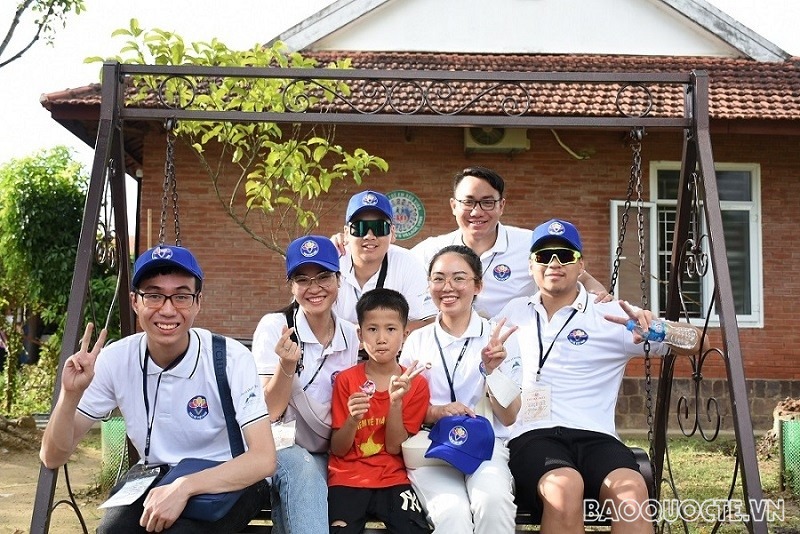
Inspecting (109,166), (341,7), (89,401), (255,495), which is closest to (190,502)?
(255,495)

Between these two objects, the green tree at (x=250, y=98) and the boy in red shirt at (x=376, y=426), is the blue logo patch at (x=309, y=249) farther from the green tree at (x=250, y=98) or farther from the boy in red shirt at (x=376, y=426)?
the green tree at (x=250, y=98)

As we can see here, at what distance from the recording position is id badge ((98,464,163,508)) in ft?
9.84

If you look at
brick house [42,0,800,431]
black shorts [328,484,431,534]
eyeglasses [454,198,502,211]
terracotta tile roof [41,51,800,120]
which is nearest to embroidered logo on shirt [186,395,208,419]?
black shorts [328,484,431,534]

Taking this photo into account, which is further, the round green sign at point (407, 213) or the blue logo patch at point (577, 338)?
the round green sign at point (407, 213)

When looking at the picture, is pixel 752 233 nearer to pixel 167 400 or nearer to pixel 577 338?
pixel 577 338

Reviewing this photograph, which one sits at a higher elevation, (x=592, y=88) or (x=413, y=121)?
(x=592, y=88)

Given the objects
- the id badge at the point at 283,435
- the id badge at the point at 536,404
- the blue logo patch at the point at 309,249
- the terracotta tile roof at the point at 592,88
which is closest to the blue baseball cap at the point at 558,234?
the id badge at the point at 536,404

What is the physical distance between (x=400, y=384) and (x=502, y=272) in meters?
1.22

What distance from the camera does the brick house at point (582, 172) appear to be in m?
10.2

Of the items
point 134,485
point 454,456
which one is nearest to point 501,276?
point 454,456

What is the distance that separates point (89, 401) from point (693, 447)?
6923mm

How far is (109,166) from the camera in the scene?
4043 millimetres

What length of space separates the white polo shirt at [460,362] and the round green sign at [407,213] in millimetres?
6692

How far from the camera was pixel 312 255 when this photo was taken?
11.8 feet
